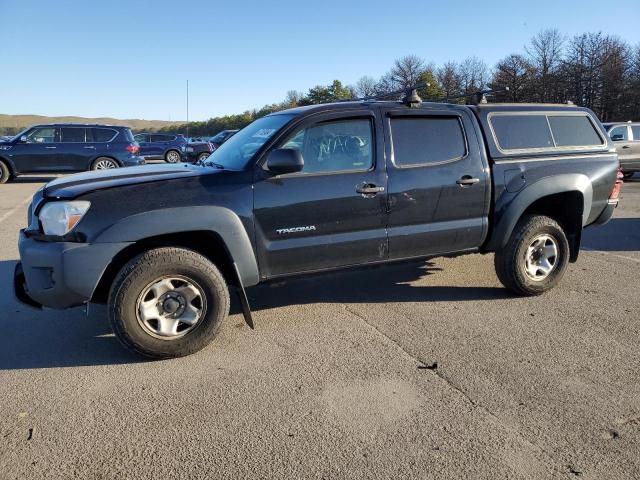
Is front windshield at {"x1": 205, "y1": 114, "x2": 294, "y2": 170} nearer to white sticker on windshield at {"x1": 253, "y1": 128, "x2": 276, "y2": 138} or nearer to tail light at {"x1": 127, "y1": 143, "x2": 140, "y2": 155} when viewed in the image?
white sticker on windshield at {"x1": 253, "y1": 128, "x2": 276, "y2": 138}

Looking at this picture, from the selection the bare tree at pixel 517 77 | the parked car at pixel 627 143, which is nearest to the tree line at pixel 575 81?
the bare tree at pixel 517 77

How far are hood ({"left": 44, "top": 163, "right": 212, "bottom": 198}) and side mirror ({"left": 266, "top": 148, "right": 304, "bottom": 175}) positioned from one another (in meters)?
0.50

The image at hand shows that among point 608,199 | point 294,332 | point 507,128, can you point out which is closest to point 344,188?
point 294,332

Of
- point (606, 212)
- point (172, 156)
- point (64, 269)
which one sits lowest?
point (64, 269)

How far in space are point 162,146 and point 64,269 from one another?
23516 millimetres

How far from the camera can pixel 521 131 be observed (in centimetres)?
489

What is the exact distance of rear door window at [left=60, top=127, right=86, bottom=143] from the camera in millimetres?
15172

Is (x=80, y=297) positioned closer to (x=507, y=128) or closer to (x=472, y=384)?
(x=472, y=384)

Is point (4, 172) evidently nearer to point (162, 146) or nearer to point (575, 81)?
point (162, 146)

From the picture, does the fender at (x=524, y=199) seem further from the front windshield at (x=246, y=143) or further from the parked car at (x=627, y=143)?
Answer: the parked car at (x=627, y=143)

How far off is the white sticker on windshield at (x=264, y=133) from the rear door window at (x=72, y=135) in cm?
1294

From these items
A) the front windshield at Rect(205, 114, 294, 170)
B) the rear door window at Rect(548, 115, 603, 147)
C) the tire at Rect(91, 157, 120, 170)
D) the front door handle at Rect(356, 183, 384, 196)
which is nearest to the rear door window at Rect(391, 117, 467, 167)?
the front door handle at Rect(356, 183, 384, 196)

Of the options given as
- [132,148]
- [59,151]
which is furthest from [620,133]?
[59,151]

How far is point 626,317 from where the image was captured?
4.35 metres
